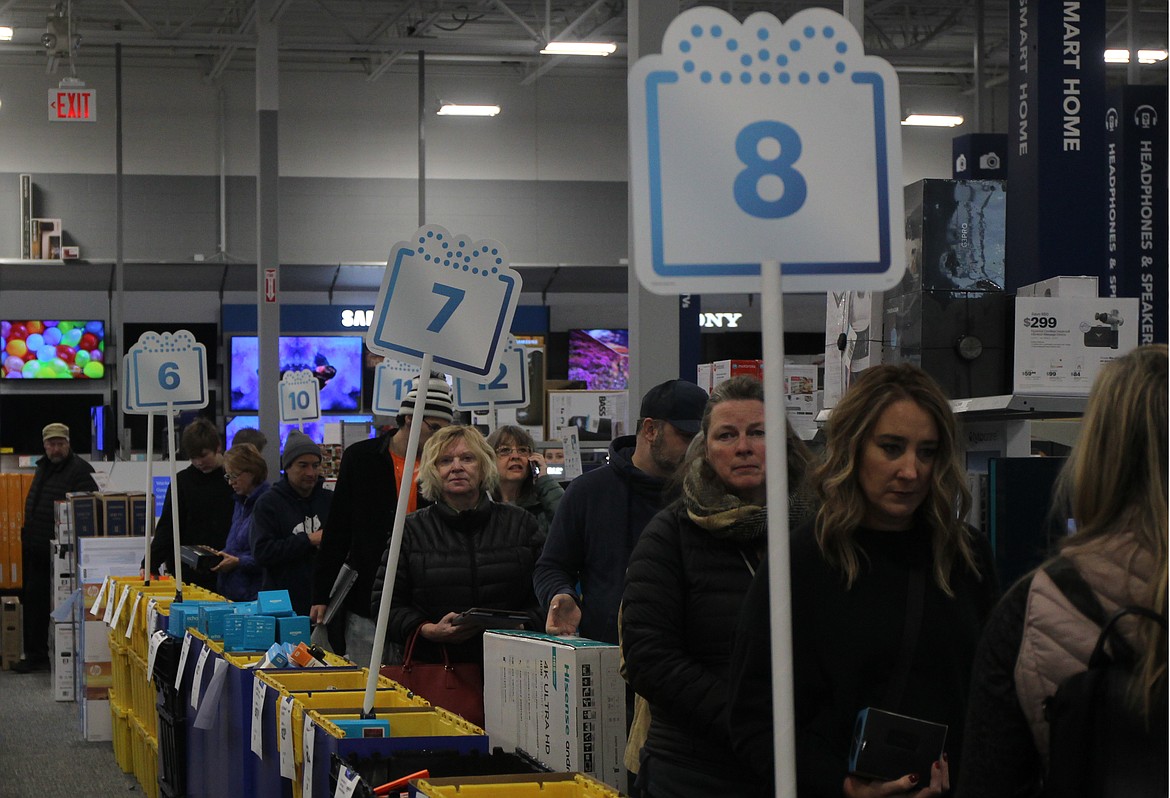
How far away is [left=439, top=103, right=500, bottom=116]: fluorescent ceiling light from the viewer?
59.3 ft

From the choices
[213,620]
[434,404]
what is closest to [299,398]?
[434,404]

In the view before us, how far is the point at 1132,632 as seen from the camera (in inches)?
60.9

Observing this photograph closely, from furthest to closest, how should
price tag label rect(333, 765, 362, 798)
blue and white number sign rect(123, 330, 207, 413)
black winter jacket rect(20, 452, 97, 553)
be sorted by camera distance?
1. black winter jacket rect(20, 452, 97, 553)
2. blue and white number sign rect(123, 330, 207, 413)
3. price tag label rect(333, 765, 362, 798)

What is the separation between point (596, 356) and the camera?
19234 mm

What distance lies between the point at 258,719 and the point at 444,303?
122cm

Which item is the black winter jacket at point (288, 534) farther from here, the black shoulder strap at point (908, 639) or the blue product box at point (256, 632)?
the black shoulder strap at point (908, 639)

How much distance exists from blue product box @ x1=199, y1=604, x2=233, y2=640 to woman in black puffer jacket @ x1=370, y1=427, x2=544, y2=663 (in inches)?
32.2

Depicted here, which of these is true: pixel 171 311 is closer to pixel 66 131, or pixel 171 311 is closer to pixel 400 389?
pixel 66 131

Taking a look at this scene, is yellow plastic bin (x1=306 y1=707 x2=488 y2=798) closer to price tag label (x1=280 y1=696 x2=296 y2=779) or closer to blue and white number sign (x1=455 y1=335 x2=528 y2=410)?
price tag label (x1=280 y1=696 x2=296 y2=779)

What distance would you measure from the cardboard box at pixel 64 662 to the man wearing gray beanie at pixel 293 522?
267 cm

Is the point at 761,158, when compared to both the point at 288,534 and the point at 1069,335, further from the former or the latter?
the point at 288,534

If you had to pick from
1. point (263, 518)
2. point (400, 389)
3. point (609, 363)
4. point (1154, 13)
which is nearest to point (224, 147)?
point (609, 363)

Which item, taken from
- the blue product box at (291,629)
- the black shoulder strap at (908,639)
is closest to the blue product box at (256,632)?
the blue product box at (291,629)

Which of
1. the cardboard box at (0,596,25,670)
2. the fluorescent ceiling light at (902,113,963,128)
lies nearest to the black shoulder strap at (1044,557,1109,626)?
the cardboard box at (0,596,25,670)
